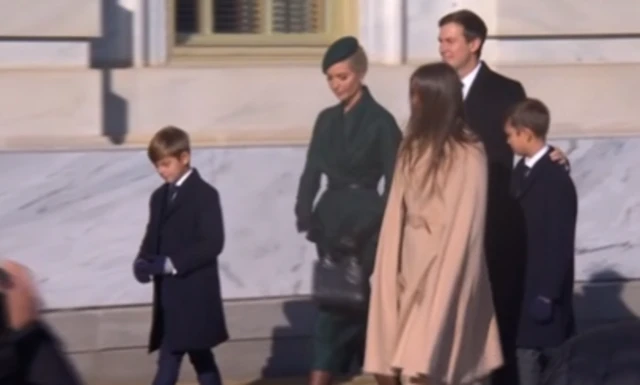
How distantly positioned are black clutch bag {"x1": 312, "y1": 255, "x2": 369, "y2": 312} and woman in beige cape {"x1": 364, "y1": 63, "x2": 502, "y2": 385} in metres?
0.90

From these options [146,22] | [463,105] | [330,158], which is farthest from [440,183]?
[146,22]

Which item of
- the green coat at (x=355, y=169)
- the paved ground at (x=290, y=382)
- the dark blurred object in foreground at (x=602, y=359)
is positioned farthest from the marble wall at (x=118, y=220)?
the dark blurred object in foreground at (x=602, y=359)

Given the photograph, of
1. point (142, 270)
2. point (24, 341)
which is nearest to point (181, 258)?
point (142, 270)

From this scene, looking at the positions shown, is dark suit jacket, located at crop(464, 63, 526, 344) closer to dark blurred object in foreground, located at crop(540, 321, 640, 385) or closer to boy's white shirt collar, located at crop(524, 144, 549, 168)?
boy's white shirt collar, located at crop(524, 144, 549, 168)

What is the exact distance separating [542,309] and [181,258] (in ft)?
5.07

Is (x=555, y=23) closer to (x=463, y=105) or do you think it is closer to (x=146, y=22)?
(x=146, y=22)

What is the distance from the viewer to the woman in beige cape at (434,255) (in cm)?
625

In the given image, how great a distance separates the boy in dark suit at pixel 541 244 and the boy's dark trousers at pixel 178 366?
140 centimetres

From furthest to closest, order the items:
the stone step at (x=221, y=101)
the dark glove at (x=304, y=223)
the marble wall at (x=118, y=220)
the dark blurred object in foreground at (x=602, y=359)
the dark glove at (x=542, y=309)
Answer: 1. the stone step at (x=221, y=101)
2. the marble wall at (x=118, y=220)
3. the dark glove at (x=304, y=223)
4. the dark glove at (x=542, y=309)
5. the dark blurred object in foreground at (x=602, y=359)

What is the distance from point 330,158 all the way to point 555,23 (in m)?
2.53

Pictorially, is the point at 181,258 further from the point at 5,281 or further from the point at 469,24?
the point at 5,281

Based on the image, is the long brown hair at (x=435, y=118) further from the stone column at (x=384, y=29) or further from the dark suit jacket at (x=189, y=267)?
the stone column at (x=384, y=29)

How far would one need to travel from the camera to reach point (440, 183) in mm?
6285

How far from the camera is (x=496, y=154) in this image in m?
7.03
